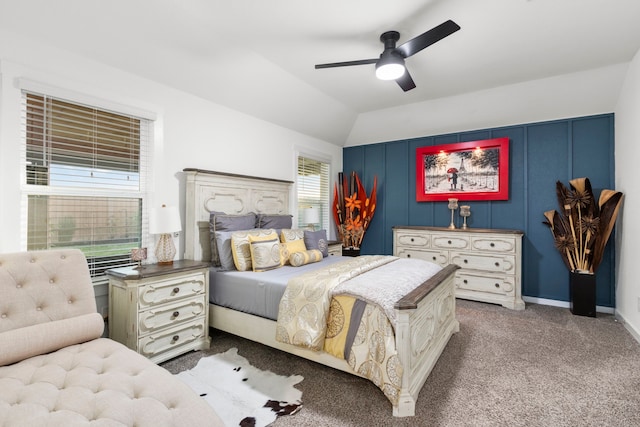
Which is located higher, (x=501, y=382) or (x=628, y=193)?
(x=628, y=193)

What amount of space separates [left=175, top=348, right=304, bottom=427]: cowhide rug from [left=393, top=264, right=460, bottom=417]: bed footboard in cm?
70

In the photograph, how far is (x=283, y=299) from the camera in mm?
2381

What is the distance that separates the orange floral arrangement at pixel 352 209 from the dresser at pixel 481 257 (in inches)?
40.8

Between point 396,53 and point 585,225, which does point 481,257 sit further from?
point 396,53

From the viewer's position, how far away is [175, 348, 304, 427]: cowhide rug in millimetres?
1871

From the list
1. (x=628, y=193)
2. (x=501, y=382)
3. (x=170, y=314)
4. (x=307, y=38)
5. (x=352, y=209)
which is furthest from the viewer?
(x=352, y=209)

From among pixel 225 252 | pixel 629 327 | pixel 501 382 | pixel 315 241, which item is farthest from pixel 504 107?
pixel 225 252

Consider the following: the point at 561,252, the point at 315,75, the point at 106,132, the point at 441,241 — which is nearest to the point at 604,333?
the point at 561,252

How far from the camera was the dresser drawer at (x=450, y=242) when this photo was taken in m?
4.32

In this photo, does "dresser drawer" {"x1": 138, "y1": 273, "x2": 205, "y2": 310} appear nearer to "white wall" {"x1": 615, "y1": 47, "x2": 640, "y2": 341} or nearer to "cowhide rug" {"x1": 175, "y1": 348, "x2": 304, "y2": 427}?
"cowhide rug" {"x1": 175, "y1": 348, "x2": 304, "y2": 427}

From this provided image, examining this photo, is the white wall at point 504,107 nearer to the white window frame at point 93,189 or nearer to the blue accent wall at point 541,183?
the blue accent wall at point 541,183

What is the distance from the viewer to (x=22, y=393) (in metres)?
1.23

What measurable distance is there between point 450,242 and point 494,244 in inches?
21.7

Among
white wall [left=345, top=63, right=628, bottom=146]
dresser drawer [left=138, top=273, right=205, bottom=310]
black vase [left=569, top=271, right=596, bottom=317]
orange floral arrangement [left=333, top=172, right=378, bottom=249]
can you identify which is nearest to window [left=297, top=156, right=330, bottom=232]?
orange floral arrangement [left=333, top=172, right=378, bottom=249]
